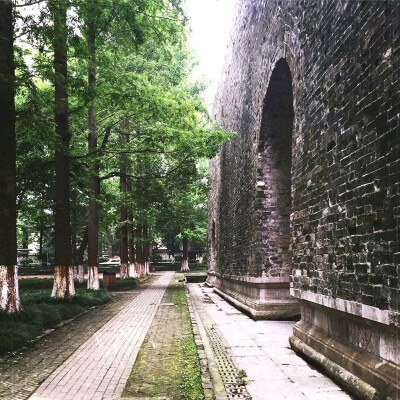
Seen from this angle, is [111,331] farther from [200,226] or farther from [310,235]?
[200,226]

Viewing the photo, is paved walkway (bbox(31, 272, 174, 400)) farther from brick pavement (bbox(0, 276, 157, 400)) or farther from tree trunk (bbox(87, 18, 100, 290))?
tree trunk (bbox(87, 18, 100, 290))

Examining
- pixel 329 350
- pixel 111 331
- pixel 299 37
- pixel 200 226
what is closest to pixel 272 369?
pixel 329 350

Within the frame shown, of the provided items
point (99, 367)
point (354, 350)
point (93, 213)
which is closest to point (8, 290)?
point (99, 367)

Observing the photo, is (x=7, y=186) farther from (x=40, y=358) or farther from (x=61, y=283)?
(x=61, y=283)

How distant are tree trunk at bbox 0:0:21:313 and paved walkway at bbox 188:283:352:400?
156 inches

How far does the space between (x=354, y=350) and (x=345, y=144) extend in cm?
216

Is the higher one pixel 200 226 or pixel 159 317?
pixel 200 226

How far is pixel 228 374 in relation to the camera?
491cm

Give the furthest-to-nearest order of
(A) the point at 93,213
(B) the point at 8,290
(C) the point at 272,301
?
(A) the point at 93,213 → (C) the point at 272,301 → (B) the point at 8,290

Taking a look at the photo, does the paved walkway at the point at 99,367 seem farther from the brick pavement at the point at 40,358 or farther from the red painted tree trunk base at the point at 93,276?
the red painted tree trunk base at the point at 93,276

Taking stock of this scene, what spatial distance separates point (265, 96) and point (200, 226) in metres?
28.4

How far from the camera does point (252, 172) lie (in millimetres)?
10430

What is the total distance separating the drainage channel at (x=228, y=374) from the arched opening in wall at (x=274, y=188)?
9.63 ft

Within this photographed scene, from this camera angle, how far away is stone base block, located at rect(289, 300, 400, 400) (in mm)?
3494
